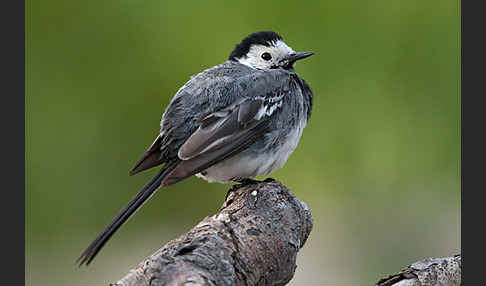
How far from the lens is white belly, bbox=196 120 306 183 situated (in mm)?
4367

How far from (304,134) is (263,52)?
1114 mm

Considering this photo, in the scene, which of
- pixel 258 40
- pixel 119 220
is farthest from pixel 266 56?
pixel 119 220

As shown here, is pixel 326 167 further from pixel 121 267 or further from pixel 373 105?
pixel 121 267

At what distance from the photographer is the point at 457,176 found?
5805 mm

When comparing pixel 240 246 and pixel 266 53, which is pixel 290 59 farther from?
pixel 240 246

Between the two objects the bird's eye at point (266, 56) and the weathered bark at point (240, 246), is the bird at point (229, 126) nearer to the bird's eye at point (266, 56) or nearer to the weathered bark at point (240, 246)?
the bird's eye at point (266, 56)

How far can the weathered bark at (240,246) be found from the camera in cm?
273

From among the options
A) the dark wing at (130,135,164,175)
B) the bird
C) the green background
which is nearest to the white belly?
the bird

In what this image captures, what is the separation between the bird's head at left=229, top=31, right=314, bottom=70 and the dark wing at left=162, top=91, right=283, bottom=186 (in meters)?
0.55

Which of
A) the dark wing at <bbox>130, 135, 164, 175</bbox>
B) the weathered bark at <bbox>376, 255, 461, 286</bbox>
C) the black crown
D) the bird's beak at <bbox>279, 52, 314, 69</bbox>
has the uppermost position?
the black crown

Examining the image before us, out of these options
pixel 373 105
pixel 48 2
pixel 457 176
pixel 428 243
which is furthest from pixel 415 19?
pixel 48 2

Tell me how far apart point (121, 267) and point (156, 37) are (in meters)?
2.13

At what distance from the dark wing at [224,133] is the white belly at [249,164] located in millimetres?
119

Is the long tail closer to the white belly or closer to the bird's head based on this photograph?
the white belly
